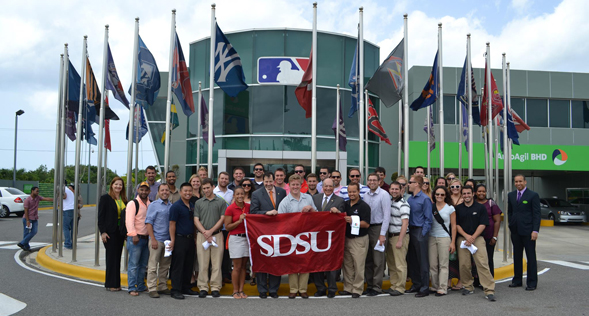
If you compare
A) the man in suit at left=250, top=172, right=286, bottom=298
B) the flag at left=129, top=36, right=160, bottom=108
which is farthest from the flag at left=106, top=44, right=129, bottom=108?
the man in suit at left=250, top=172, right=286, bottom=298

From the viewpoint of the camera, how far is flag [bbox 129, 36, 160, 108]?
11.6m

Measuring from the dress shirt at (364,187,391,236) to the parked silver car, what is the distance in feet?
76.6

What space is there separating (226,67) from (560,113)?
26518 mm

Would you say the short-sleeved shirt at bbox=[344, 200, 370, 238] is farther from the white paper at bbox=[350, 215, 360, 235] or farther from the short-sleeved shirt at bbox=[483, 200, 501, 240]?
the short-sleeved shirt at bbox=[483, 200, 501, 240]

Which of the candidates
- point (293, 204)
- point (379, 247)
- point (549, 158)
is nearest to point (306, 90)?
point (293, 204)

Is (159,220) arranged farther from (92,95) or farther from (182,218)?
(92,95)

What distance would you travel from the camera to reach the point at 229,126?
929 inches

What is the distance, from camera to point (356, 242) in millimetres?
7984

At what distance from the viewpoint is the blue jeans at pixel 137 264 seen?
7926 mm

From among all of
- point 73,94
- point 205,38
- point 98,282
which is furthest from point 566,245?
point 205,38

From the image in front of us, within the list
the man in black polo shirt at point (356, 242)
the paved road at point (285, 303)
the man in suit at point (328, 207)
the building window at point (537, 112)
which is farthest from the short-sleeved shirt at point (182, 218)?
the building window at point (537, 112)

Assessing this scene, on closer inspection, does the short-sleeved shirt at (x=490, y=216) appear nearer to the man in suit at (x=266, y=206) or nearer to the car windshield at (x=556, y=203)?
the man in suit at (x=266, y=206)

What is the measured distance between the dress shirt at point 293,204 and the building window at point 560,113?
91.3 feet

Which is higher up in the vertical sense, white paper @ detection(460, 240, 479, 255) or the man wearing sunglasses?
the man wearing sunglasses
